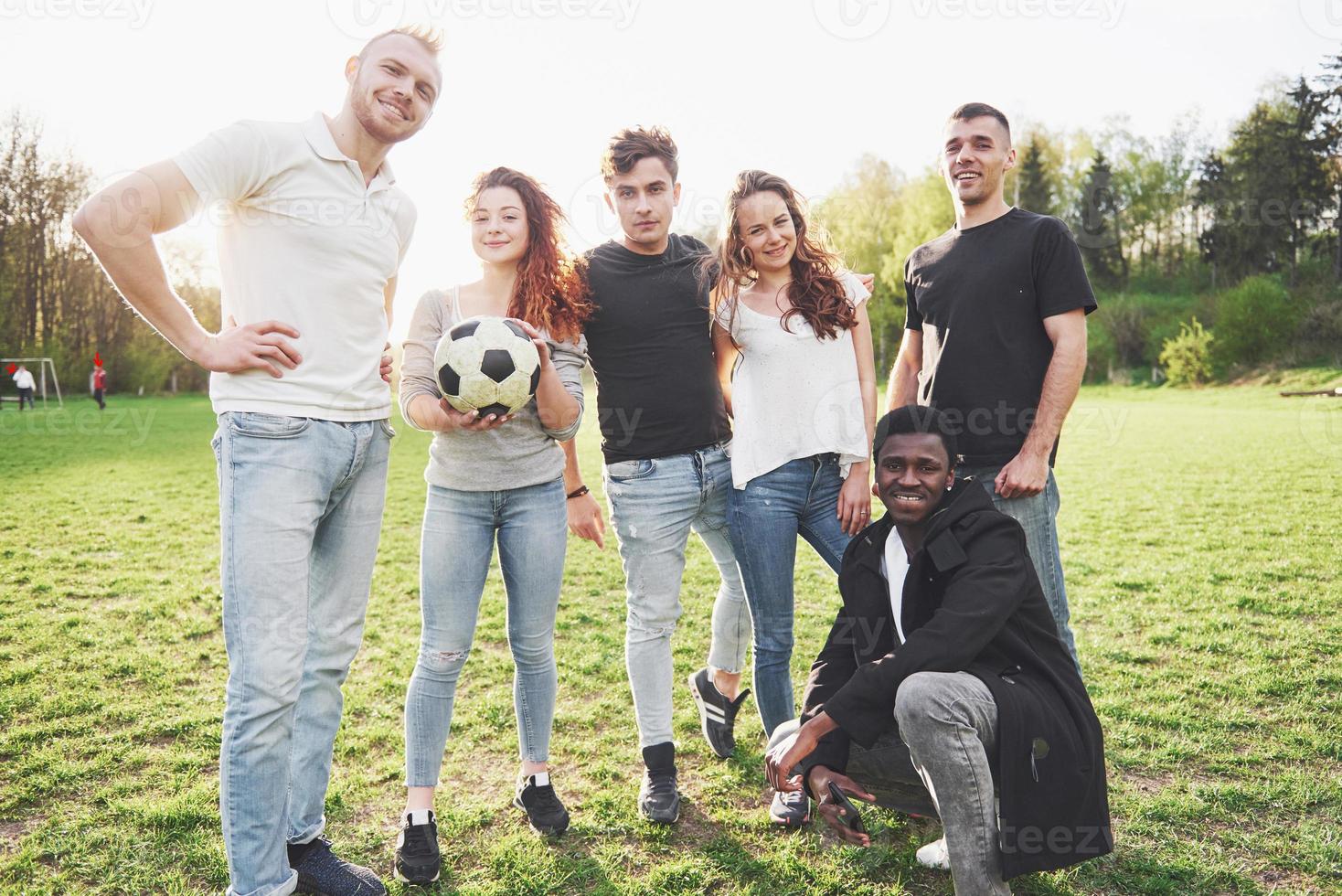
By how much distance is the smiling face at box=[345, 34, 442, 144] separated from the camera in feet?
8.79

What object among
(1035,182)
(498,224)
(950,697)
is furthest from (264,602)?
(1035,182)

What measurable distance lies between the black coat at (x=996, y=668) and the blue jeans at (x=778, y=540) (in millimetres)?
526

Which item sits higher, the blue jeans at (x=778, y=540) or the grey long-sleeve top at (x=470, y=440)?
the grey long-sleeve top at (x=470, y=440)

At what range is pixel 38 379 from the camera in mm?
35281

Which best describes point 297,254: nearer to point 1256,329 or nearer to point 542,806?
point 542,806

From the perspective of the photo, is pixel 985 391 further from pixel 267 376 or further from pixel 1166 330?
pixel 1166 330

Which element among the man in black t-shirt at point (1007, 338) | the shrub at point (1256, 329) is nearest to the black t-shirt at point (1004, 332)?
the man in black t-shirt at point (1007, 338)

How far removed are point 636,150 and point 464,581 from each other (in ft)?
6.27

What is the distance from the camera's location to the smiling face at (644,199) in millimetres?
3426

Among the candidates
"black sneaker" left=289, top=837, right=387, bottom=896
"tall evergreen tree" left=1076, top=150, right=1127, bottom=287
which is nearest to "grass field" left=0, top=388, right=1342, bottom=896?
"black sneaker" left=289, top=837, right=387, bottom=896

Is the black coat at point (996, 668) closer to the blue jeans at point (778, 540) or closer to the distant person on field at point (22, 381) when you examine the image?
the blue jeans at point (778, 540)

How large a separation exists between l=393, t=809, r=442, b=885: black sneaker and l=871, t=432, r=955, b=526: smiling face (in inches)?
83.4

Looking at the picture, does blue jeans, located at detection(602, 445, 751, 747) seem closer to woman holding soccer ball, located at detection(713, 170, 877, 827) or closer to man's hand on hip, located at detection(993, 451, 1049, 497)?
woman holding soccer ball, located at detection(713, 170, 877, 827)

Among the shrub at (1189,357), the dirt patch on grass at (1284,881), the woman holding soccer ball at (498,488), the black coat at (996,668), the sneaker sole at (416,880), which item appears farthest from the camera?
the shrub at (1189,357)
